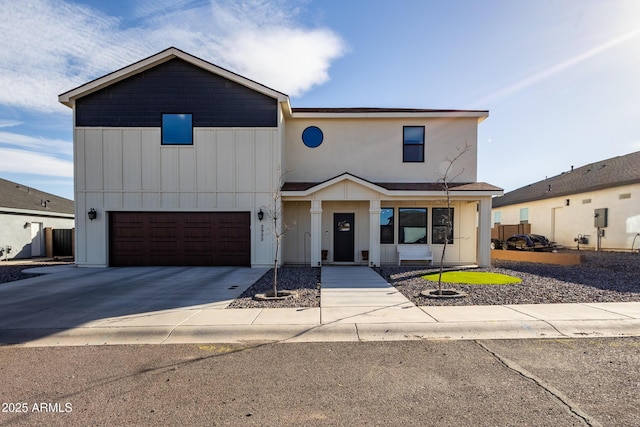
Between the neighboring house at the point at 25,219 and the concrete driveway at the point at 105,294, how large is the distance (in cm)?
914

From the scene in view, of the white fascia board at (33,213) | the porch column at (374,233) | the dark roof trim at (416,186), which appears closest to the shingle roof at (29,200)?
the white fascia board at (33,213)

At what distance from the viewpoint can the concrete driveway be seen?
6.16m

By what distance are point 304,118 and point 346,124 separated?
1873 mm

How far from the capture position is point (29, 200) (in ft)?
69.0

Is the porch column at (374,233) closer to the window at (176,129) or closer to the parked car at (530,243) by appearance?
the window at (176,129)

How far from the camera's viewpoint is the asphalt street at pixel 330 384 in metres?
3.12

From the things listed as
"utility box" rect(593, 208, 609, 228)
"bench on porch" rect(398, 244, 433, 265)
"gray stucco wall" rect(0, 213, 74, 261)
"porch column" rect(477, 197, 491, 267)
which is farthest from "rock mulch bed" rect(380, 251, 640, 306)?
"gray stucco wall" rect(0, 213, 74, 261)

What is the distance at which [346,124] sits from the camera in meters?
14.2

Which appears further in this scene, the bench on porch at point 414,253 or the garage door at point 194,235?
the bench on porch at point 414,253

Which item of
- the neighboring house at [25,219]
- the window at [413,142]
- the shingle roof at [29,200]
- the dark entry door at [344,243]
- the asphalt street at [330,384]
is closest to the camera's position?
the asphalt street at [330,384]

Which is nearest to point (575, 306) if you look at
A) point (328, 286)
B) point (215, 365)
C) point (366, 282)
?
point (366, 282)

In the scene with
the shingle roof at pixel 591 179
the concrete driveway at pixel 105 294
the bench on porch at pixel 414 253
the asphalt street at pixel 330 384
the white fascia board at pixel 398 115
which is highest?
the white fascia board at pixel 398 115

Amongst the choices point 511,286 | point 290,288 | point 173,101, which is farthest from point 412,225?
point 173,101

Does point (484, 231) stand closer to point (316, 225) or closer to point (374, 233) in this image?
point (374, 233)
